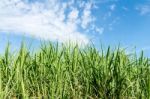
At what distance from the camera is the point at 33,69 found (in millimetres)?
5336

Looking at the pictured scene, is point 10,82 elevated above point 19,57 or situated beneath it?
situated beneath

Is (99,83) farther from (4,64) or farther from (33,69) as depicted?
(4,64)

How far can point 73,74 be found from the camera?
17.5 ft

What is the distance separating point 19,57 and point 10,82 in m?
0.43

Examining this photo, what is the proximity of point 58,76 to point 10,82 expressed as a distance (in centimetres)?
61

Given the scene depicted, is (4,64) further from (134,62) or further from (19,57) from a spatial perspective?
(134,62)

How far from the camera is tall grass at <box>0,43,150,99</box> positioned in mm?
5012

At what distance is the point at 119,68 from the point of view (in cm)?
548

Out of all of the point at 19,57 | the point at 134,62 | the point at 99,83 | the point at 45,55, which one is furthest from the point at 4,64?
the point at 134,62

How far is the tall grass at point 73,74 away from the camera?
5.01m

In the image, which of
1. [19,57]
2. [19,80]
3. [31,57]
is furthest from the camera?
[31,57]

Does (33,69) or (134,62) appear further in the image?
(134,62)

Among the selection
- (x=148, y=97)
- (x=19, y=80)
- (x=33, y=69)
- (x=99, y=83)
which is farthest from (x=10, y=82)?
(x=148, y=97)

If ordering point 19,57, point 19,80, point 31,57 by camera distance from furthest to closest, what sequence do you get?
point 31,57
point 19,57
point 19,80
